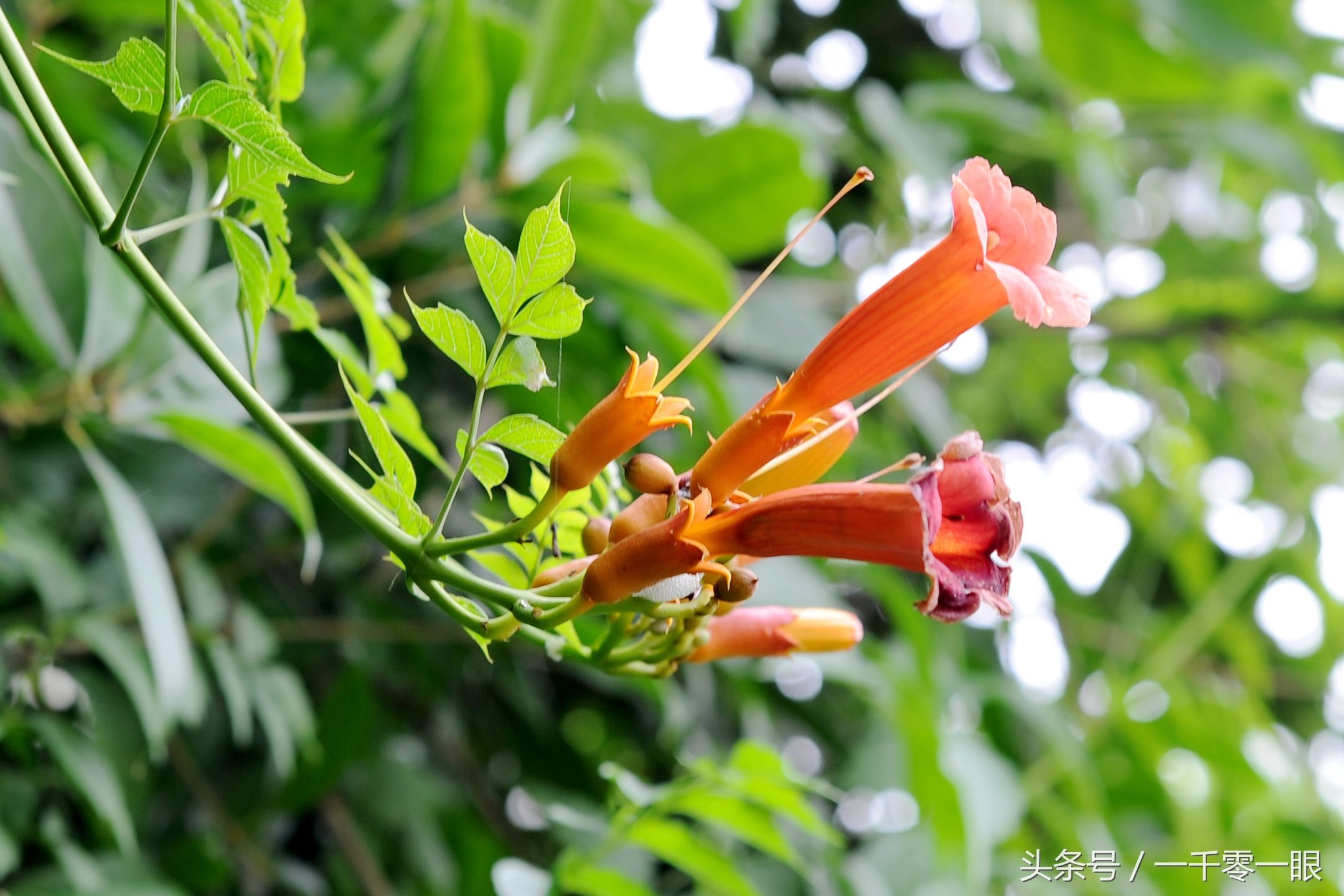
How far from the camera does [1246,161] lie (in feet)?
4.16

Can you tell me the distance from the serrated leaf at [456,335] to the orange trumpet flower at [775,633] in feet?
0.44

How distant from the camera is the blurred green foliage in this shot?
2.08ft

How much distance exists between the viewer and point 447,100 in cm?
69

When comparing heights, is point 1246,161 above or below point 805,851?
above

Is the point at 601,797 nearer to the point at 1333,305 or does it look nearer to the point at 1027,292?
the point at 1027,292

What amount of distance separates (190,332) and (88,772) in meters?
0.43

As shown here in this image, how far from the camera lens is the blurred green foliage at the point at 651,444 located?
2.08 feet

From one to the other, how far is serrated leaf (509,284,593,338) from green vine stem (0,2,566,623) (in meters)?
0.07

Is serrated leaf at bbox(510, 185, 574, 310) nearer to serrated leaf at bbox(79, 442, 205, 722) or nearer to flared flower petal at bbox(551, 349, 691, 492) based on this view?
flared flower petal at bbox(551, 349, 691, 492)

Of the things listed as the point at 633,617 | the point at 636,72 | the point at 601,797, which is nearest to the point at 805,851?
the point at 601,797

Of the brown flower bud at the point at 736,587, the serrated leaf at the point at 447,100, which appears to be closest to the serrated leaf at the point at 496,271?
the brown flower bud at the point at 736,587

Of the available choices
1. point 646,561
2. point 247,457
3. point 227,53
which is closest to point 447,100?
point 247,457

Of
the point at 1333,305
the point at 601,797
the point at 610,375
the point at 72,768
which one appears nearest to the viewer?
the point at 72,768

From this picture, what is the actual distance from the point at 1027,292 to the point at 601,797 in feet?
2.45
